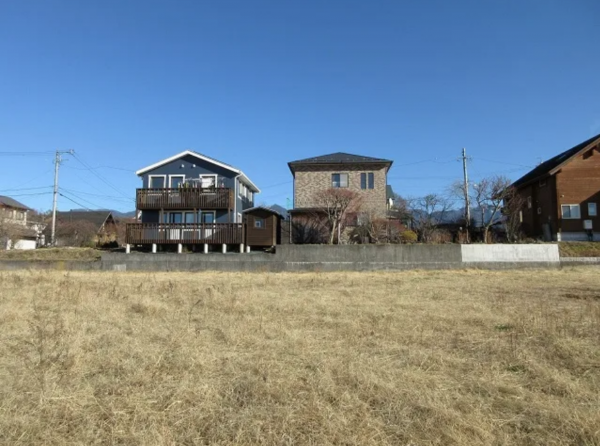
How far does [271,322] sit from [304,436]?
3.78m

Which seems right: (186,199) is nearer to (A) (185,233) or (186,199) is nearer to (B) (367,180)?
(A) (185,233)

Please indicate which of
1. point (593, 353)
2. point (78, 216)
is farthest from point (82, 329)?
point (78, 216)

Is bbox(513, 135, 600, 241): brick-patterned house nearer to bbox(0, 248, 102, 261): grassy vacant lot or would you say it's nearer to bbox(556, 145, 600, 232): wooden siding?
bbox(556, 145, 600, 232): wooden siding

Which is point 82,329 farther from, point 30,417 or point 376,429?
point 376,429

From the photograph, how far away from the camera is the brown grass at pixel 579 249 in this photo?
21.6 m

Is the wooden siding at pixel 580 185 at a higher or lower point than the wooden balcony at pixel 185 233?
higher

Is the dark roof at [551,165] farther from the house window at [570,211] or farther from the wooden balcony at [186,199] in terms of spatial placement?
the wooden balcony at [186,199]

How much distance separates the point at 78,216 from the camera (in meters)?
48.8

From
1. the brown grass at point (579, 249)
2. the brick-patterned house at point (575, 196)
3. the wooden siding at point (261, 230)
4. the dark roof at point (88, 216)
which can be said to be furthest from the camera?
the dark roof at point (88, 216)

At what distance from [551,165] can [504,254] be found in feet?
41.3

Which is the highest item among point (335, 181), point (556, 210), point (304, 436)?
point (335, 181)

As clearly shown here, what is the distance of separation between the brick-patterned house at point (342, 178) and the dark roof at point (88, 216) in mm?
28245

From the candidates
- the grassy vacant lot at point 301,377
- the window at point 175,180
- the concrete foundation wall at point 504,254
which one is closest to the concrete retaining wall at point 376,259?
the concrete foundation wall at point 504,254

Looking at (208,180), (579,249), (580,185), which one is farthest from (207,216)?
(580,185)
